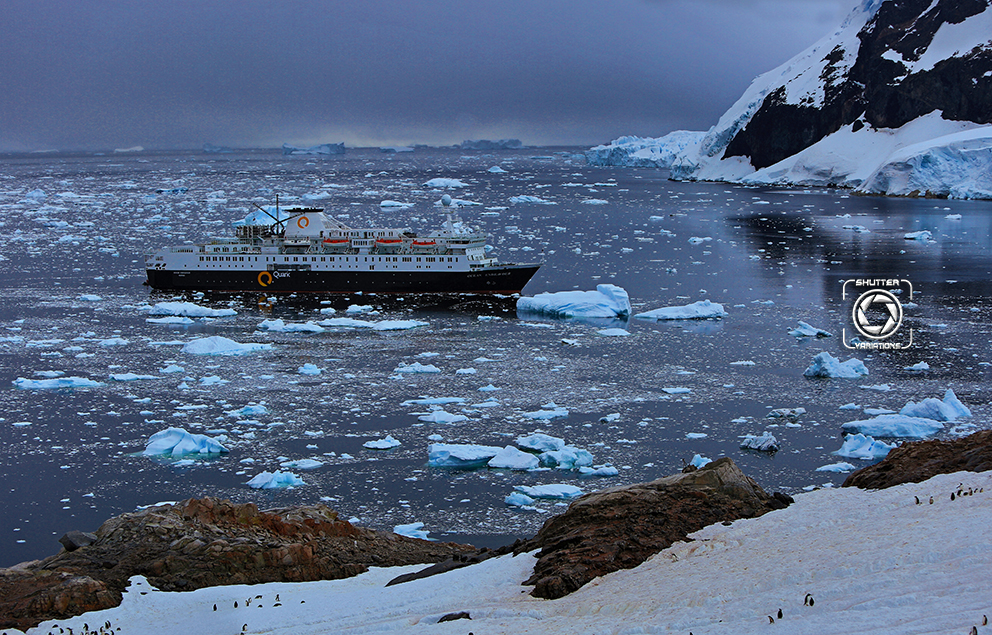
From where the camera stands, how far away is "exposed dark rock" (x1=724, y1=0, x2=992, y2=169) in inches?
4254

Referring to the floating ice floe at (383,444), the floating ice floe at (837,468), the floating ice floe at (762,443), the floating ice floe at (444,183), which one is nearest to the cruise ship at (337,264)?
the floating ice floe at (383,444)

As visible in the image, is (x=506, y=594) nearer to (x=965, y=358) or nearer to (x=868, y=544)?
(x=868, y=544)

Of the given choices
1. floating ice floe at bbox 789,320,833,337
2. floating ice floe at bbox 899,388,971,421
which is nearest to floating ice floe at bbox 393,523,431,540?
floating ice floe at bbox 899,388,971,421

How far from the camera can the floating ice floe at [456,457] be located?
1948cm

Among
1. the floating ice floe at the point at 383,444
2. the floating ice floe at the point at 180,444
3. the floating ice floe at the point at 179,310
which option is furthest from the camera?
the floating ice floe at the point at 179,310

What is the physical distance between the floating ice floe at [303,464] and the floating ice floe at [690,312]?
1959 cm

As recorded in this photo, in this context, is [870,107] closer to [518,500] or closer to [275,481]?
[518,500]

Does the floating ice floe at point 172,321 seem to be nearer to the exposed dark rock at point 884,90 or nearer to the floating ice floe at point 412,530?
the floating ice floe at point 412,530

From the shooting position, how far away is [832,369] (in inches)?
1032

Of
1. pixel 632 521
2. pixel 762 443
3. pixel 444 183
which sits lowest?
pixel 762 443

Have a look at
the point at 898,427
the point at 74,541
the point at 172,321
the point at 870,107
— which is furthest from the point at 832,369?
the point at 870,107

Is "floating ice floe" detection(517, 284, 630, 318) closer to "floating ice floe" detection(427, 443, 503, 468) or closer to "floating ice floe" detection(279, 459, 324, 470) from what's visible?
"floating ice floe" detection(427, 443, 503, 468)

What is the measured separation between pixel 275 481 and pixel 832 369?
15.9m

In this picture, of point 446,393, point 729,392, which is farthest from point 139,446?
point 729,392
